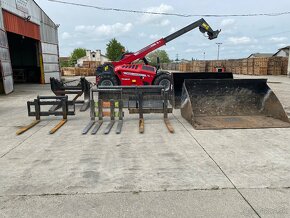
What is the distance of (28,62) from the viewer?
2419 cm

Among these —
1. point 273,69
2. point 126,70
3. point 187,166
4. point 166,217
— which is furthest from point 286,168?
point 273,69

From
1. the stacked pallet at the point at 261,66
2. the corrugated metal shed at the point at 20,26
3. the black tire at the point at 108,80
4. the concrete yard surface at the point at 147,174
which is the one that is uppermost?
the corrugated metal shed at the point at 20,26

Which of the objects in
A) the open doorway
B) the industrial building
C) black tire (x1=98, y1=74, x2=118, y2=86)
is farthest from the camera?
the open doorway

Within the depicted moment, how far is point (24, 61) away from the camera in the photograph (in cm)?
2425

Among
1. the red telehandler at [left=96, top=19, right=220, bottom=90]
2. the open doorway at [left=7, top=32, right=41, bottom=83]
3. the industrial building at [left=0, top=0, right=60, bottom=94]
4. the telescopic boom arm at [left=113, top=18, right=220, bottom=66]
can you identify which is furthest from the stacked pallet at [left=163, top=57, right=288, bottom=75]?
the open doorway at [left=7, top=32, right=41, bottom=83]

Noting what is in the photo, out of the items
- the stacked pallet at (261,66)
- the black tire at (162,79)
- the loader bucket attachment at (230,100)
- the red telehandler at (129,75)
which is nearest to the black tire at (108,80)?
the red telehandler at (129,75)

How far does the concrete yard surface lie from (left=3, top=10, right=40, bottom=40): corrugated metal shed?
11.9m

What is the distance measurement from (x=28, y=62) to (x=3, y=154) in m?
21.9

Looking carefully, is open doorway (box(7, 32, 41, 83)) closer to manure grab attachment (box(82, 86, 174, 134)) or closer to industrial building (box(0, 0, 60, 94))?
industrial building (box(0, 0, 60, 94))

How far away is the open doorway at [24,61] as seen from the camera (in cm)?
2345

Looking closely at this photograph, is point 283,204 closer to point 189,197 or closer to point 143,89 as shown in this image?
point 189,197

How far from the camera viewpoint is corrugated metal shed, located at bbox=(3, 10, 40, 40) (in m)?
15.3

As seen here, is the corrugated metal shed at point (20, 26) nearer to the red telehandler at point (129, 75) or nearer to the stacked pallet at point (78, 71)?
the red telehandler at point (129, 75)

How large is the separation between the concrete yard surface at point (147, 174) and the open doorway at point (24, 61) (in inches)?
757
